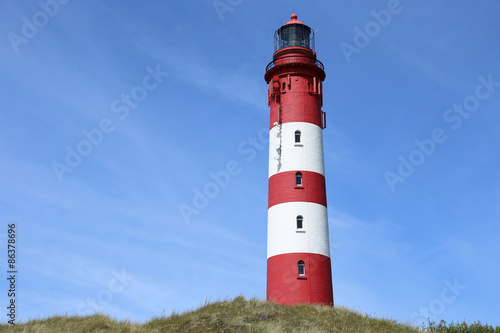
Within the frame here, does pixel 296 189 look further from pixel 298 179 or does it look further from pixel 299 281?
pixel 299 281

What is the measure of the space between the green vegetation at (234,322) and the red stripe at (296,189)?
6846 mm

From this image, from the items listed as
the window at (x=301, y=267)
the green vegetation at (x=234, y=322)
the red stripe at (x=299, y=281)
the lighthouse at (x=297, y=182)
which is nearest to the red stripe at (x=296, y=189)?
the lighthouse at (x=297, y=182)

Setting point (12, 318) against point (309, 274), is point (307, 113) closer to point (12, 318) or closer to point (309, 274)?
point (309, 274)

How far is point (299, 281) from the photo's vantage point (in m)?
28.7

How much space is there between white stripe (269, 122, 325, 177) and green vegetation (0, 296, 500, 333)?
876 centimetres

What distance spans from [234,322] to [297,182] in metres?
11.0

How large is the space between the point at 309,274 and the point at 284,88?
11505mm

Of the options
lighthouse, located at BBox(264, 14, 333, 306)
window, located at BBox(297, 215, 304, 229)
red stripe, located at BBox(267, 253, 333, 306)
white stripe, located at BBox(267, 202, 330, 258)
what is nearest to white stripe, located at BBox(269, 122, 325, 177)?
lighthouse, located at BBox(264, 14, 333, 306)

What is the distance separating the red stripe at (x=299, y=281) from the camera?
28.6 metres

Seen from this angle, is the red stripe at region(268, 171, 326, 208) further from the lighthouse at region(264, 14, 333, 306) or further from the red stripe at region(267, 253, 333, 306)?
the red stripe at region(267, 253, 333, 306)

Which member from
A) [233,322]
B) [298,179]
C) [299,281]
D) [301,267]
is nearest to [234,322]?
[233,322]

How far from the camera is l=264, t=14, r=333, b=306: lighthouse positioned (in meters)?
28.9

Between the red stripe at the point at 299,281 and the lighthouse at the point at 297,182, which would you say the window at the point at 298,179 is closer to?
the lighthouse at the point at 297,182

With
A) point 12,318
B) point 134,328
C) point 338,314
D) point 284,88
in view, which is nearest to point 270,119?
point 284,88
